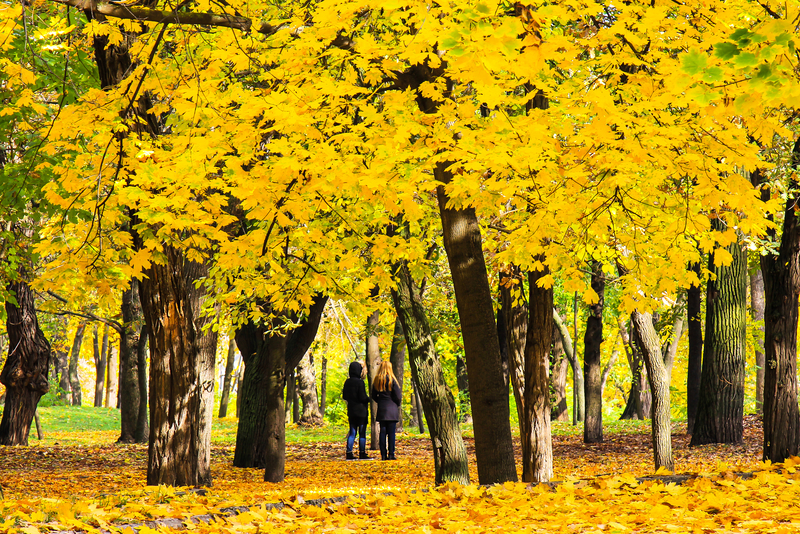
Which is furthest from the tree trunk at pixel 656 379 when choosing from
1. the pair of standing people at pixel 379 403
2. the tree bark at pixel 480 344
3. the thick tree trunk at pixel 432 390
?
the pair of standing people at pixel 379 403

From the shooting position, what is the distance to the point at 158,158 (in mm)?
5180

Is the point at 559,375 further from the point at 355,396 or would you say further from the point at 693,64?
the point at 693,64

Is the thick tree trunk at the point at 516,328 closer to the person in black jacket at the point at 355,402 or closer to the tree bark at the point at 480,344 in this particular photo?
the tree bark at the point at 480,344

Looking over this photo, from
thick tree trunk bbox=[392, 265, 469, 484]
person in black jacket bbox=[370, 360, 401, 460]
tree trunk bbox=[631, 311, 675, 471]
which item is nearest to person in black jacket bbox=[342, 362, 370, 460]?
person in black jacket bbox=[370, 360, 401, 460]

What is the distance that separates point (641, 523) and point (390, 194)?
2694 mm

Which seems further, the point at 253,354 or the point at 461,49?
the point at 253,354

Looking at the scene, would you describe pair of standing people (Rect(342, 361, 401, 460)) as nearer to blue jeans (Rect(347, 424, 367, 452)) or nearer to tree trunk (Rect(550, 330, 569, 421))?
blue jeans (Rect(347, 424, 367, 452))

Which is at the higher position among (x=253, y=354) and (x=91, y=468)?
(x=253, y=354)

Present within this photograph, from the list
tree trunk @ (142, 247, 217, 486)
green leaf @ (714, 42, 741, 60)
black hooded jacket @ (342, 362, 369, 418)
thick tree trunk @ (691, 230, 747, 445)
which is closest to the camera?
green leaf @ (714, 42, 741, 60)

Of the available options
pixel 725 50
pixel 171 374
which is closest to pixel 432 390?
pixel 171 374

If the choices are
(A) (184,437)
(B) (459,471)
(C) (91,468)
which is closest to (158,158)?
(A) (184,437)

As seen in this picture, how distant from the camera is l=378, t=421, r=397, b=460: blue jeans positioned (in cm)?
1248

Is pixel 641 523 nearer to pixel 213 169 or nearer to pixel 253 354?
pixel 213 169

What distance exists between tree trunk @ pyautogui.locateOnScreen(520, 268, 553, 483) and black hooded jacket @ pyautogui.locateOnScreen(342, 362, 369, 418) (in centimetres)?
554
